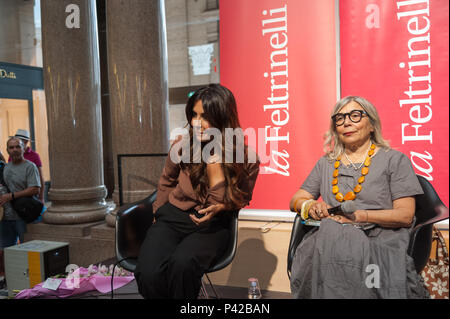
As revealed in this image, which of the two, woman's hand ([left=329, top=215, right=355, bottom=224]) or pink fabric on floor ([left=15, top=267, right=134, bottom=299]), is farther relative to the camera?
pink fabric on floor ([left=15, top=267, right=134, bottom=299])

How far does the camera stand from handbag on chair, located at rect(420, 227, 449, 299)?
2.20 metres

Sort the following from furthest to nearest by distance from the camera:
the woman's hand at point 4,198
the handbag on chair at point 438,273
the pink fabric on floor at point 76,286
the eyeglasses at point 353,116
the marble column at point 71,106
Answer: the marble column at point 71,106 < the woman's hand at point 4,198 < the pink fabric on floor at point 76,286 < the handbag on chair at point 438,273 < the eyeglasses at point 353,116

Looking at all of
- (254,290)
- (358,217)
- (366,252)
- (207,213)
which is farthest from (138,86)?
(366,252)

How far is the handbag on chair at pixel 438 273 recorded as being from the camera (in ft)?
7.23

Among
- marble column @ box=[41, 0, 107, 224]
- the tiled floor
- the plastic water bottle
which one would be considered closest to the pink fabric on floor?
the tiled floor

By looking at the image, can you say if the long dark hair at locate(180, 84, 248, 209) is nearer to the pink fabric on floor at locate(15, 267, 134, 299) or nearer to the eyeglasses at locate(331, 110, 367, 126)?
the eyeglasses at locate(331, 110, 367, 126)

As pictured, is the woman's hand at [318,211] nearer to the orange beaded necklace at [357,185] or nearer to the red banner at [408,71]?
the orange beaded necklace at [357,185]

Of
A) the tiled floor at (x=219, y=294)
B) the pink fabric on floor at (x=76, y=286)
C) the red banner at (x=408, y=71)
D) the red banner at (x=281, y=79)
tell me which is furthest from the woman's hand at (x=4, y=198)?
the red banner at (x=408, y=71)

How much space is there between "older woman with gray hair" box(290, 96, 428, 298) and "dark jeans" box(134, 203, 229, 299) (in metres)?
0.49

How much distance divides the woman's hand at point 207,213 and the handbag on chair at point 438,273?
1303 millimetres

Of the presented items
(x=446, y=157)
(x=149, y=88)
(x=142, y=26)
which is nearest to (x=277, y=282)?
(x=446, y=157)

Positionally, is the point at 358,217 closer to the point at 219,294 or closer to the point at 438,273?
the point at 438,273

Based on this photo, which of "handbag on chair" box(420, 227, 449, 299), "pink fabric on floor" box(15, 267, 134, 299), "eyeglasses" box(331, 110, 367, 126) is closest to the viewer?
"eyeglasses" box(331, 110, 367, 126)
